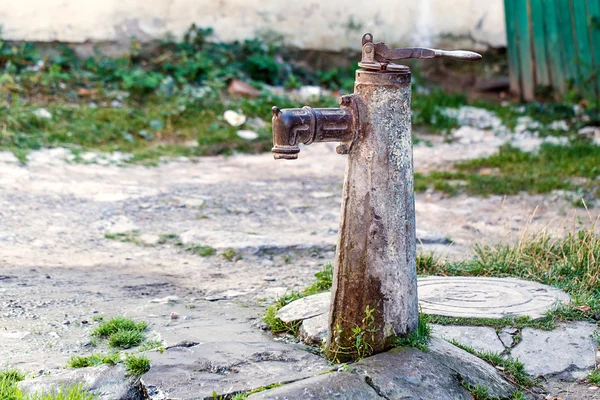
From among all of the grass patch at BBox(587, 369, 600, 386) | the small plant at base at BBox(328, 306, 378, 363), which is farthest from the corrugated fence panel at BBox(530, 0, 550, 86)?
the small plant at base at BBox(328, 306, 378, 363)

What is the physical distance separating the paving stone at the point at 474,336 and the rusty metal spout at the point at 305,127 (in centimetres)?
93

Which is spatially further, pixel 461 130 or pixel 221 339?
pixel 461 130

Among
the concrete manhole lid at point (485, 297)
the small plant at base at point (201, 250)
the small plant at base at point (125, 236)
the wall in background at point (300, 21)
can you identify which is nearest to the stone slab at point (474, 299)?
the concrete manhole lid at point (485, 297)

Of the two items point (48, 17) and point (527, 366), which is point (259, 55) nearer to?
point (48, 17)

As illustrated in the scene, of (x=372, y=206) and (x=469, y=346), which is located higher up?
(x=372, y=206)

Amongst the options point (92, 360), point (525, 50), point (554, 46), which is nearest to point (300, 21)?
point (525, 50)

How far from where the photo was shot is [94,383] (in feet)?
8.04

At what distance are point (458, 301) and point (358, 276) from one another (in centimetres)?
84

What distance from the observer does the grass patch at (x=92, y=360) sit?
2596 millimetres

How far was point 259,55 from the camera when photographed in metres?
8.44

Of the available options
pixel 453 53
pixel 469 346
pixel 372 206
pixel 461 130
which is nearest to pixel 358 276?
pixel 372 206

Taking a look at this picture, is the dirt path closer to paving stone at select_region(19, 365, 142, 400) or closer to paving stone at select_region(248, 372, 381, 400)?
paving stone at select_region(19, 365, 142, 400)

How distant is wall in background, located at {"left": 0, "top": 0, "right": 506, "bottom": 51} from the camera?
8039mm

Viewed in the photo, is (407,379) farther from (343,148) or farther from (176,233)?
(176,233)
